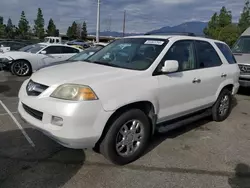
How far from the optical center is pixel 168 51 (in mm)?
3828

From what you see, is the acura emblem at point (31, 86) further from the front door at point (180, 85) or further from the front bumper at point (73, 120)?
the front door at point (180, 85)

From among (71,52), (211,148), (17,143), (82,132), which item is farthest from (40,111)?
(71,52)

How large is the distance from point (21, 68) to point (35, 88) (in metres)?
8.21

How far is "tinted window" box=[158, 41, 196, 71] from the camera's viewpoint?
154 inches

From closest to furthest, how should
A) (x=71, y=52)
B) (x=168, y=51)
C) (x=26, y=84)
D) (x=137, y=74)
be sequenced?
1. (x=137, y=74)
2. (x=26, y=84)
3. (x=168, y=51)
4. (x=71, y=52)

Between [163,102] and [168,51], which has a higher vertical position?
[168,51]

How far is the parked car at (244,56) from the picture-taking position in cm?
777

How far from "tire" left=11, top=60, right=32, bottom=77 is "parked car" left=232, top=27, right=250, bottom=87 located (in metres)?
8.27

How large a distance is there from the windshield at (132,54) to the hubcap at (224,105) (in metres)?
2.16

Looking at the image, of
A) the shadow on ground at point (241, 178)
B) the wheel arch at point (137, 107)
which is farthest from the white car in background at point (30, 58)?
the shadow on ground at point (241, 178)

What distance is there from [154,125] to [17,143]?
6.95ft

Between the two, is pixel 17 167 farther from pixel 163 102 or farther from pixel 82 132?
pixel 163 102

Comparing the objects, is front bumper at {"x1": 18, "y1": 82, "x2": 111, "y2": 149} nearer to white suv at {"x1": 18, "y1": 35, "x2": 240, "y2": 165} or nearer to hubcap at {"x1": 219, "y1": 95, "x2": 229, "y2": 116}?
white suv at {"x1": 18, "y1": 35, "x2": 240, "y2": 165}

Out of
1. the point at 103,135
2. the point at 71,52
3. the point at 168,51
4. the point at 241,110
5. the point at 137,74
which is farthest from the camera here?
the point at 71,52
